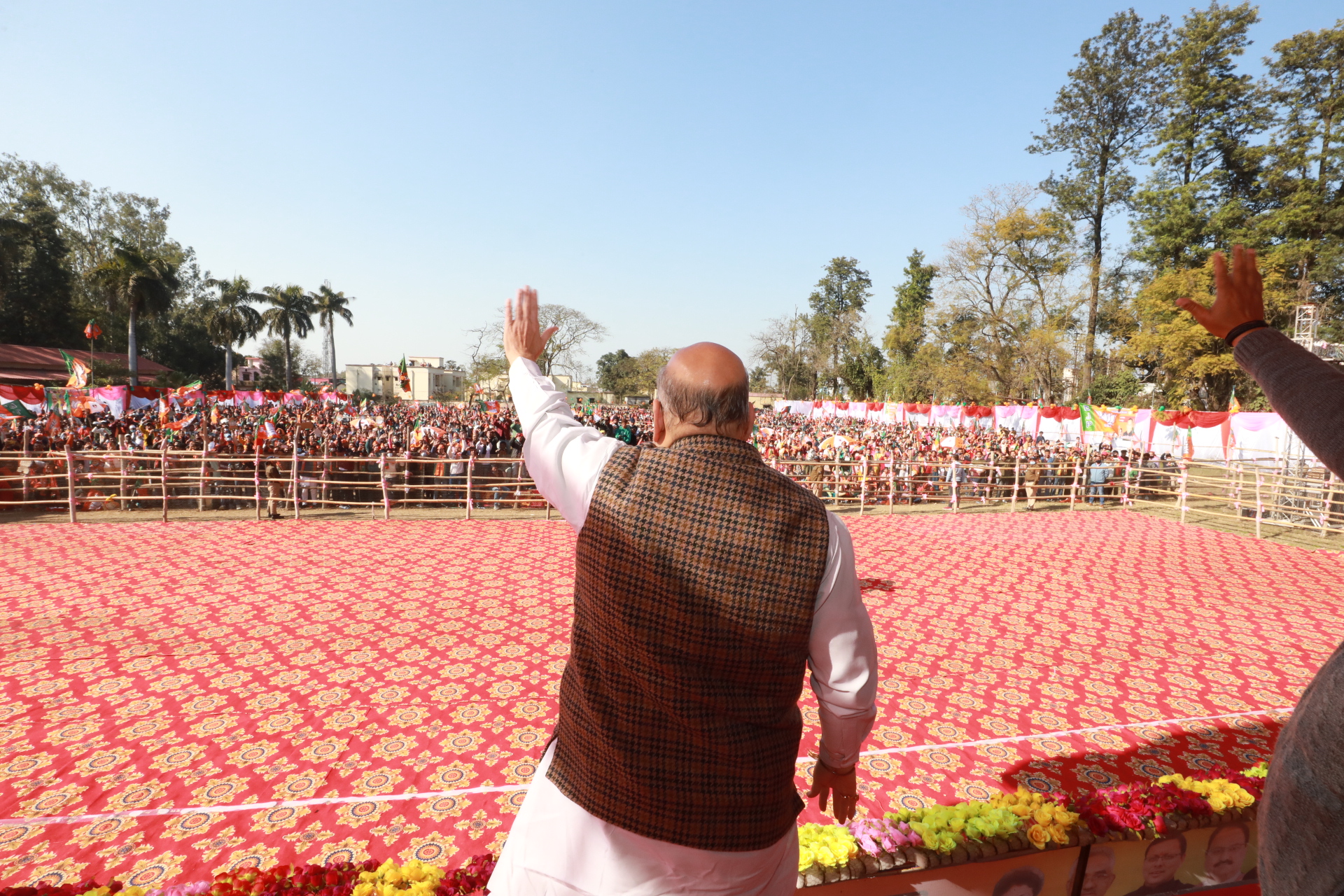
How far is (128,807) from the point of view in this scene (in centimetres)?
312

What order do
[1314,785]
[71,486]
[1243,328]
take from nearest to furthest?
1. [1314,785]
2. [1243,328]
3. [71,486]

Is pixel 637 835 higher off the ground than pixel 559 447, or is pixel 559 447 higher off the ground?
pixel 559 447

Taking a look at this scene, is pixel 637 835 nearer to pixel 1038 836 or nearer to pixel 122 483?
pixel 1038 836

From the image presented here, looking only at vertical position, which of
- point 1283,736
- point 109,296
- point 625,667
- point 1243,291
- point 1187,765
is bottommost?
point 1187,765

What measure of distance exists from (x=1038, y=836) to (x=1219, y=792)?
0.83 meters

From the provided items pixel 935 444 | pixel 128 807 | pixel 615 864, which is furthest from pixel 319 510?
pixel 935 444

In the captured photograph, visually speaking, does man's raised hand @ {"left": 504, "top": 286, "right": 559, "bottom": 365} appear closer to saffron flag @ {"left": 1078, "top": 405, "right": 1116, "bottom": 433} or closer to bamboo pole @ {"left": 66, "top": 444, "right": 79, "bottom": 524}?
bamboo pole @ {"left": 66, "top": 444, "right": 79, "bottom": 524}

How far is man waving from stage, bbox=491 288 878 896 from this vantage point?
1.20m

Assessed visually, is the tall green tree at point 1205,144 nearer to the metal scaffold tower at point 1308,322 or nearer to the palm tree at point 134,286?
the metal scaffold tower at point 1308,322

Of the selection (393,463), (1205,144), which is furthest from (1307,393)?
(1205,144)

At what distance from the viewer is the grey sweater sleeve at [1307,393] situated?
33.4 inches

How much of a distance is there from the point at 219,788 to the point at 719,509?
348cm

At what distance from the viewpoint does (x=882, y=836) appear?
210cm

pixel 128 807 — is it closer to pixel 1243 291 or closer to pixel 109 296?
pixel 1243 291
